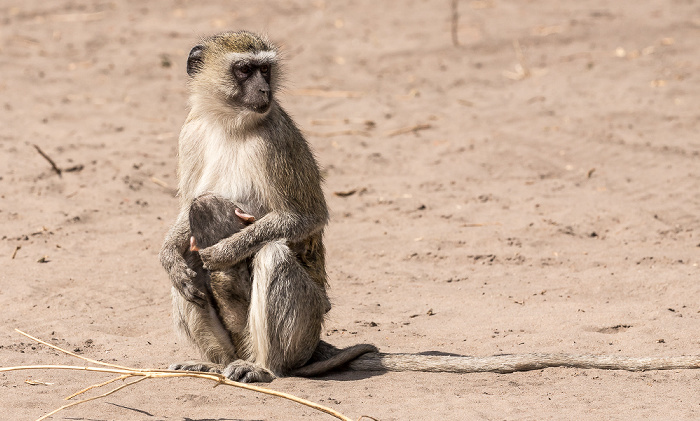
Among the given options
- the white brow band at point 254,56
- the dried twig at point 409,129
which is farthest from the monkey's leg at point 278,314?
the dried twig at point 409,129

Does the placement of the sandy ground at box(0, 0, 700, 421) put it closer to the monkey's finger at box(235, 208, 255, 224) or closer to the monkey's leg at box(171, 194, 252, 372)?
the monkey's leg at box(171, 194, 252, 372)

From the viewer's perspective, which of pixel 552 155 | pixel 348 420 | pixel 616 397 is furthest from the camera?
pixel 552 155

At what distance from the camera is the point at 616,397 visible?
5426 mm

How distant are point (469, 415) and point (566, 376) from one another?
36.6 inches

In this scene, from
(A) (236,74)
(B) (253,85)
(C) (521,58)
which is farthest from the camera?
(C) (521,58)

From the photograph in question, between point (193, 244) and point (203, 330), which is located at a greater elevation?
point (193, 244)

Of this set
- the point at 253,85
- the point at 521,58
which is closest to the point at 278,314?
the point at 253,85

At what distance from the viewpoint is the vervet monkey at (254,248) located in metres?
5.82

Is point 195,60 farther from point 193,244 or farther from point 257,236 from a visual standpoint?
point 257,236

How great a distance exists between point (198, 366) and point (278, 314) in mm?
673

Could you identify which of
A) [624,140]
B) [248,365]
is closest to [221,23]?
[624,140]

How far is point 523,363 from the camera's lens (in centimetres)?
585

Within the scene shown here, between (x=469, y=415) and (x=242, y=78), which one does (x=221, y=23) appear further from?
(x=469, y=415)

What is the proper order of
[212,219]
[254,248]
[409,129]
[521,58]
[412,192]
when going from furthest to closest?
[521,58], [409,129], [412,192], [212,219], [254,248]
